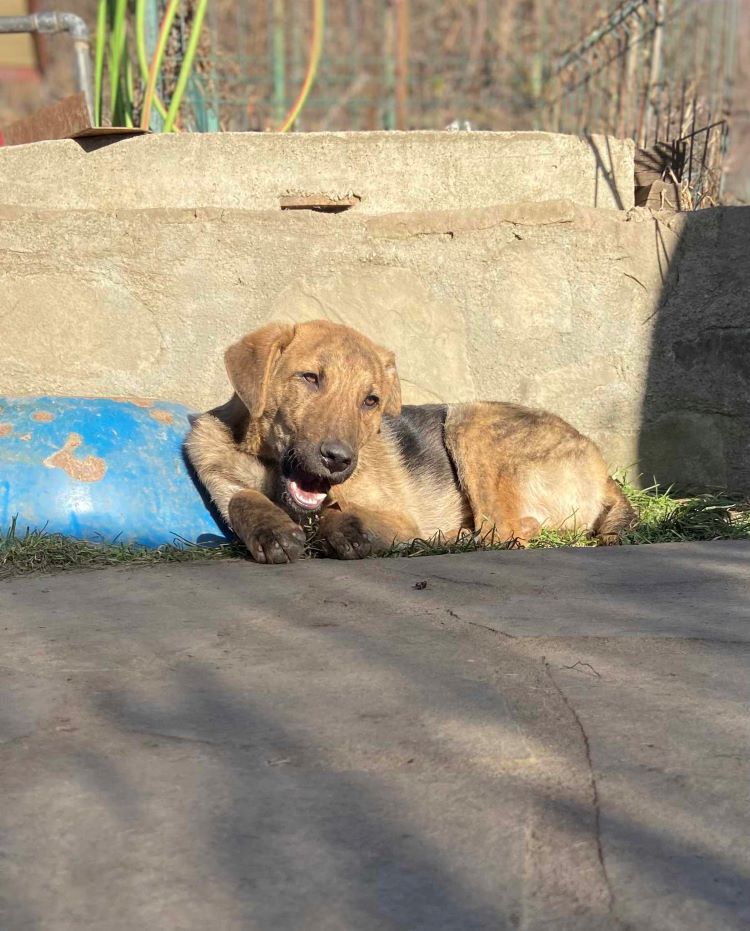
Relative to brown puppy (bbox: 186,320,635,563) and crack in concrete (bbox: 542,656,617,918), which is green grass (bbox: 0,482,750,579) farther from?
crack in concrete (bbox: 542,656,617,918)

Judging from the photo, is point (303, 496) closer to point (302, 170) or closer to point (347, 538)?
point (347, 538)

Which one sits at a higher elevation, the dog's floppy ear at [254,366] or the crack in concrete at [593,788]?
the dog's floppy ear at [254,366]

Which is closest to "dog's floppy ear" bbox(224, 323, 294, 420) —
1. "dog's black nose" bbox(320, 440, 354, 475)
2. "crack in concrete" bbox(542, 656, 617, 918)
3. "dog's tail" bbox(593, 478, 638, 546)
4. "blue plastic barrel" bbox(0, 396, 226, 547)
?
"dog's black nose" bbox(320, 440, 354, 475)

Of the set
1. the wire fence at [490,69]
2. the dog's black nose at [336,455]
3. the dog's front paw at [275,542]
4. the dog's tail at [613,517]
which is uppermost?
the wire fence at [490,69]

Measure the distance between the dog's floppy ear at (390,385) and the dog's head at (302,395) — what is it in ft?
0.35

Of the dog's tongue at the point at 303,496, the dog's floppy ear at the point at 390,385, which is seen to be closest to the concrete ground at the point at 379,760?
the dog's tongue at the point at 303,496

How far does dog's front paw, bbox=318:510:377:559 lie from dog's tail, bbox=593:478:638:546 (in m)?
1.21

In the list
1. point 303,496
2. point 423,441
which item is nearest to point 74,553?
point 303,496

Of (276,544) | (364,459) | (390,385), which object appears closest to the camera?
(276,544)

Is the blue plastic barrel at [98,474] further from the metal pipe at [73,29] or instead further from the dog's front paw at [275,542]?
the metal pipe at [73,29]

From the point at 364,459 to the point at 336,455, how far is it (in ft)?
3.06

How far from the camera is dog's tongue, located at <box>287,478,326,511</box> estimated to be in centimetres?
481

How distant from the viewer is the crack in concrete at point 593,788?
1.86 m

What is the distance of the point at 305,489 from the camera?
190 inches
